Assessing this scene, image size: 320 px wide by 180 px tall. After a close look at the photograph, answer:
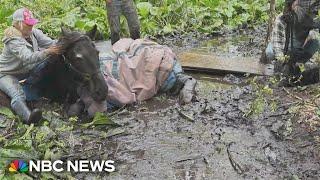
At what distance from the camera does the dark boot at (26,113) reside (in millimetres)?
6363

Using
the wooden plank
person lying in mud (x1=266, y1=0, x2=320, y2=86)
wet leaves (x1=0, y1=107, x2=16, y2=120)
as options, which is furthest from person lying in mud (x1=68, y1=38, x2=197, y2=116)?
person lying in mud (x1=266, y1=0, x2=320, y2=86)

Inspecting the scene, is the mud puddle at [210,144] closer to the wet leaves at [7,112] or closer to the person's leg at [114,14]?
the wet leaves at [7,112]

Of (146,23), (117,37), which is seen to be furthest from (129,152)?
(146,23)

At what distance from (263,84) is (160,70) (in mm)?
1578

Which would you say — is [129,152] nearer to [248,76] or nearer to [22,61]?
[22,61]

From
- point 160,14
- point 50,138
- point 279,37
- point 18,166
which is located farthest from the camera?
point 160,14

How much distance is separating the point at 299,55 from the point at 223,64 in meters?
1.55

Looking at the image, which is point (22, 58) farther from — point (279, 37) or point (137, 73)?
point (279, 37)

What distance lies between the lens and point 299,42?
24.5 feet

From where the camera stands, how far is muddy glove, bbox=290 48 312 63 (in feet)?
24.5

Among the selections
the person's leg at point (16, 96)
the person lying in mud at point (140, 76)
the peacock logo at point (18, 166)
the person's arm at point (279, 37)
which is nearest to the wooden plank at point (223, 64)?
the person's arm at point (279, 37)

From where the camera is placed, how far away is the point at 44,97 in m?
7.29

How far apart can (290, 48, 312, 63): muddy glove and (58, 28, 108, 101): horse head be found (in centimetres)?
281

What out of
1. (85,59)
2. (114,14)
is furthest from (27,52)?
(114,14)
